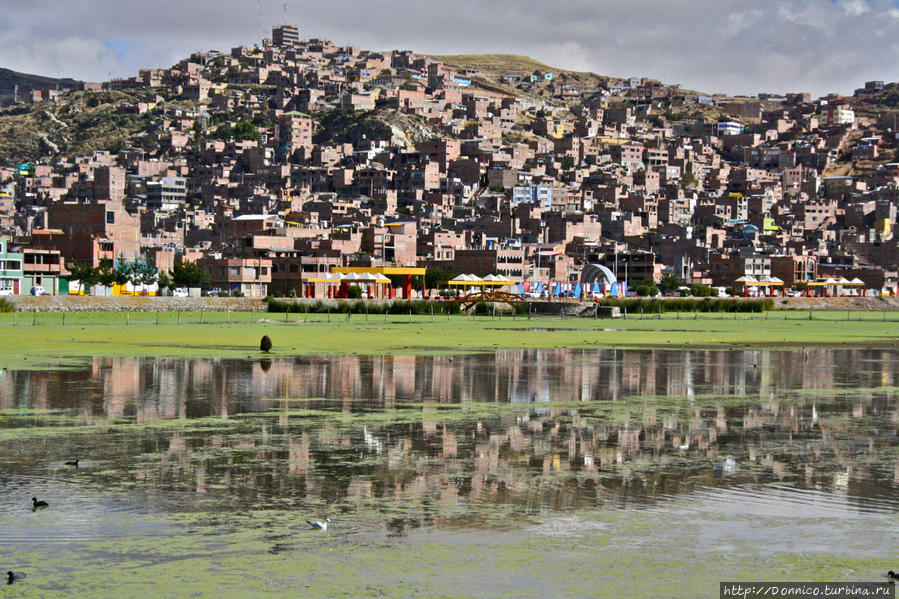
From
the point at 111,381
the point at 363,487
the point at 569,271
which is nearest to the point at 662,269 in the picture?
the point at 569,271

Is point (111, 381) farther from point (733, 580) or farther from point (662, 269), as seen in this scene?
point (662, 269)

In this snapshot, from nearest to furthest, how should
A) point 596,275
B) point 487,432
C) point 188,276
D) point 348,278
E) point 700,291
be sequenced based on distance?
point 487,432
point 348,278
point 188,276
point 596,275
point 700,291

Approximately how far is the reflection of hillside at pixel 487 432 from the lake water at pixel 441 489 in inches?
2.7

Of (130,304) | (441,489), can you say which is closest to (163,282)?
(130,304)

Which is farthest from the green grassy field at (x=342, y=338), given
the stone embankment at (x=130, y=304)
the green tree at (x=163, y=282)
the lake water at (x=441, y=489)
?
the green tree at (x=163, y=282)

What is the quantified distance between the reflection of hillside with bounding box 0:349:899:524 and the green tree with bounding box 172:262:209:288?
3926 inches

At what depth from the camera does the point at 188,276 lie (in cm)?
13475

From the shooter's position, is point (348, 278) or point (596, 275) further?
point (596, 275)

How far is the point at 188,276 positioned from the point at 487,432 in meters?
117

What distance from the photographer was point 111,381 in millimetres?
30438

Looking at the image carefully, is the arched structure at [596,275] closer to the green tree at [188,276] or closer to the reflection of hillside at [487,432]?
the green tree at [188,276]

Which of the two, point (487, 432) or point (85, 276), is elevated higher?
point (85, 276)

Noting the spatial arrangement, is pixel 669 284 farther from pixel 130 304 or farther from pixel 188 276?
pixel 130 304

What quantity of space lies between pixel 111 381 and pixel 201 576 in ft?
63.8
